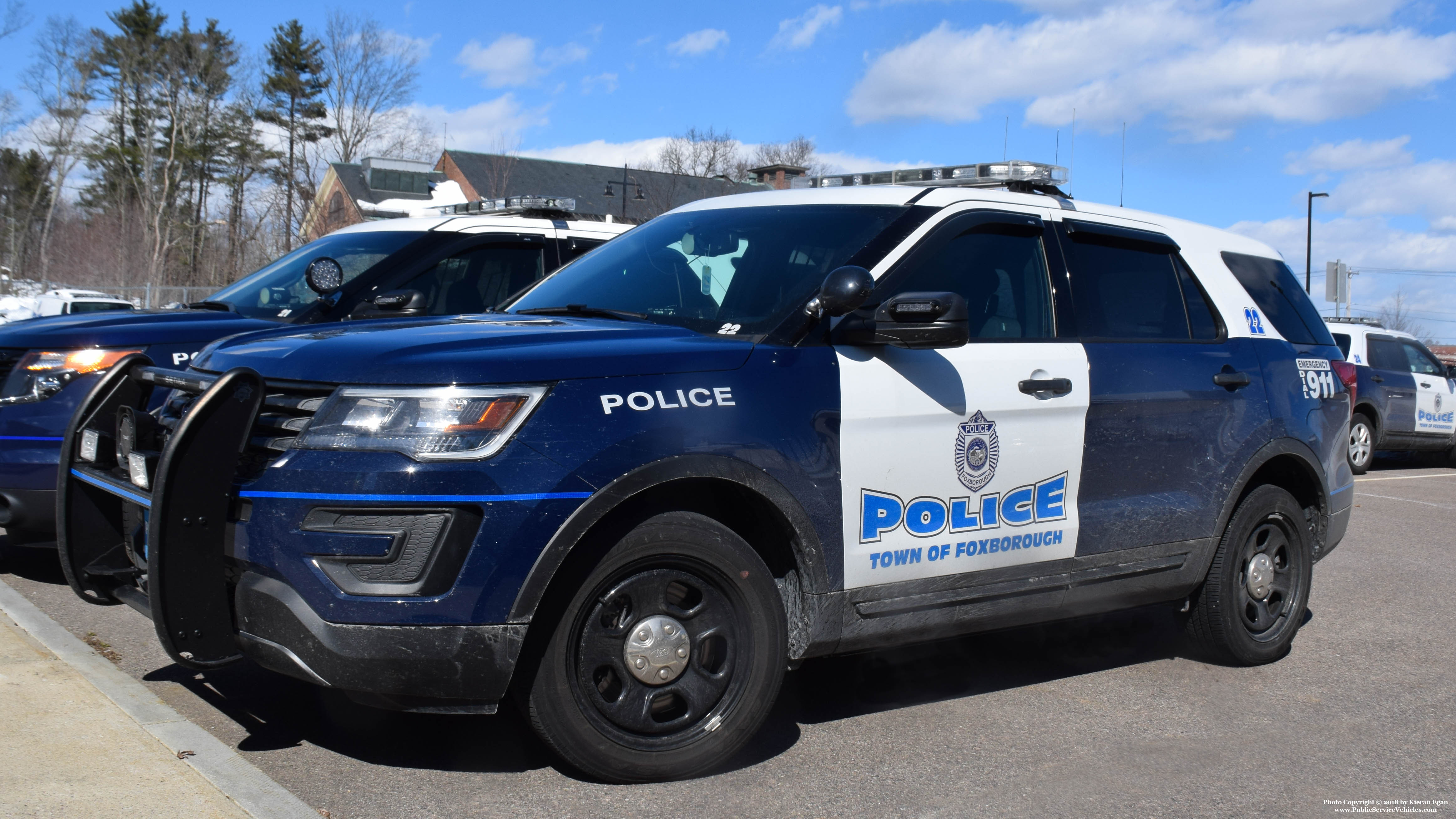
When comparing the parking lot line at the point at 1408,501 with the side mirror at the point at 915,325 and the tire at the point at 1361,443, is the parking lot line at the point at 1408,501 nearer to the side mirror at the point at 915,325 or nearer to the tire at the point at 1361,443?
the tire at the point at 1361,443

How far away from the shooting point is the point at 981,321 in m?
4.45

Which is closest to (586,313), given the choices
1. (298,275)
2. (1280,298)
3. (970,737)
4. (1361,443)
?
(970,737)

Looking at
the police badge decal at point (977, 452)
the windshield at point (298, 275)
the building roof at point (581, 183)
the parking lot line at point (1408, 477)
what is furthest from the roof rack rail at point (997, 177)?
the building roof at point (581, 183)

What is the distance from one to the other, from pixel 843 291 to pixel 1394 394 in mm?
13978

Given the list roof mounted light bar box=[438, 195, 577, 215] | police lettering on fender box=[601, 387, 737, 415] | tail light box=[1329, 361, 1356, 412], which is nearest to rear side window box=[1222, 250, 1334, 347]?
tail light box=[1329, 361, 1356, 412]

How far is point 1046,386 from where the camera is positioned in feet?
14.3

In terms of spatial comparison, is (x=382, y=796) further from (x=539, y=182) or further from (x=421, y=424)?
(x=539, y=182)

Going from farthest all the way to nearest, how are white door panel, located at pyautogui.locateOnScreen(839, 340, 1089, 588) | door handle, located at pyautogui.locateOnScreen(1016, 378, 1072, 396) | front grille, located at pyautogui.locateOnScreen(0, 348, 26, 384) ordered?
front grille, located at pyautogui.locateOnScreen(0, 348, 26, 384)
door handle, located at pyautogui.locateOnScreen(1016, 378, 1072, 396)
white door panel, located at pyautogui.locateOnScreen(839, 340, 1089, 588)

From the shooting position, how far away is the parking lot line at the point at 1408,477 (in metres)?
14.4

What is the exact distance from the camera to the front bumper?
10.4ft

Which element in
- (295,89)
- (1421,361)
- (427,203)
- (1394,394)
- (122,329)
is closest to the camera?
(122,329)

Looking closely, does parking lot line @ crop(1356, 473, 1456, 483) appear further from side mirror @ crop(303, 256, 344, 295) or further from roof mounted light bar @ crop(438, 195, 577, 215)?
side mirror @ crop(303, 256, 344, 295)

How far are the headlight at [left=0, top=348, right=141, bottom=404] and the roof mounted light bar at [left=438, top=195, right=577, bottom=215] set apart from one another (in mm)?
2745

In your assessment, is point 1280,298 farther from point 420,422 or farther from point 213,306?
point 213,306
